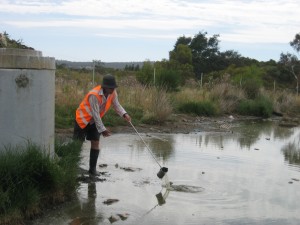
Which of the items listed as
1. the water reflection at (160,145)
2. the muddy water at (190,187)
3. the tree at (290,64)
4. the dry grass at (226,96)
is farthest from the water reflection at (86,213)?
the tree at (290,64)

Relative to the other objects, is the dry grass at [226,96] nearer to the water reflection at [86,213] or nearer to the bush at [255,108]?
the bush at [255,108]

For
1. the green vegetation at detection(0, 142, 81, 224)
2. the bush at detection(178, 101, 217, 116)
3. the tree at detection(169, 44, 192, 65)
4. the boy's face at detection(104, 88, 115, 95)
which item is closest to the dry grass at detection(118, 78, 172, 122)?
the bush at detection(178, 101, 217, 116)

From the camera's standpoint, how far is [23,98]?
654 cm

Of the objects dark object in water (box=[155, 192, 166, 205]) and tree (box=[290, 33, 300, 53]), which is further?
tree (box=[290, 33, 300, 53])

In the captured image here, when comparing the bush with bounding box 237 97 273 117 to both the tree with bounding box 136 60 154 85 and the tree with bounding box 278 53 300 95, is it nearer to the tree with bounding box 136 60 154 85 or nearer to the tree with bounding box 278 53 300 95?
the tree with bounding box 136 60 154 85

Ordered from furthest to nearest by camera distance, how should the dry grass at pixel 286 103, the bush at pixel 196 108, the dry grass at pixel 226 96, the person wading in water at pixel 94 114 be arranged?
the dry grass at pixel 286 103 < the dry grass at pixel 226 96 < the bush at pixel 196 108 < the person wading in water at pixel 94 114

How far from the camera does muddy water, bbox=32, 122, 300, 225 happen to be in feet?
21.6

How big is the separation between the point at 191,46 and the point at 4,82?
168 ft

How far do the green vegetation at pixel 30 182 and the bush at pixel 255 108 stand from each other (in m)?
17.0

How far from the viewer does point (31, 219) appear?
19.6 feet

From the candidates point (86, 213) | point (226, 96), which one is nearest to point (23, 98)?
point (86, 213)

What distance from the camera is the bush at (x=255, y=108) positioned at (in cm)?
2332

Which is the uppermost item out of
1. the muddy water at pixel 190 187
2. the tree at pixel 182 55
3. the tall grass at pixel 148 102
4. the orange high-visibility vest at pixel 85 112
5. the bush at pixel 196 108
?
the tree at pixel 182 55

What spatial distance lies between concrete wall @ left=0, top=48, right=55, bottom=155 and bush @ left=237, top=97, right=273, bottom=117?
1722cm
